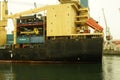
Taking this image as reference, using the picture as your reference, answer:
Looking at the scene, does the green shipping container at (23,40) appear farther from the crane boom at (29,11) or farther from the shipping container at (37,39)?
the crane boom at (29,11)

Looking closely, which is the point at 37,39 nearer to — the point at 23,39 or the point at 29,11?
the point at 23,39

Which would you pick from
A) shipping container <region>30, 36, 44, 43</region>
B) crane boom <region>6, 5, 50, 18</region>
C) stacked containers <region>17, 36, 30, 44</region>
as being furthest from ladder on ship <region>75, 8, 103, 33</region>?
stacked containers <region>17, 36, 30, 44</region>

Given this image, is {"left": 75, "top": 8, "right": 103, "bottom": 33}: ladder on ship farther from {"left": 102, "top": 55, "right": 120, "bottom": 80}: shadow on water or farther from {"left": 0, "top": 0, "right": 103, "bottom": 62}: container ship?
{"left": 102, "top": 55, "right": 120, "bottom": 80}: shadow on water

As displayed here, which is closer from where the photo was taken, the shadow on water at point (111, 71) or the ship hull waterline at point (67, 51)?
the shadow on water at point (111, 71)

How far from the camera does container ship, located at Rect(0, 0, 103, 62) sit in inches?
1446

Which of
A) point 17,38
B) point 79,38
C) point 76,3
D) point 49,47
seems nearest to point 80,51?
point 79,38

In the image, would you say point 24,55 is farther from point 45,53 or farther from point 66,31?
point 66,31

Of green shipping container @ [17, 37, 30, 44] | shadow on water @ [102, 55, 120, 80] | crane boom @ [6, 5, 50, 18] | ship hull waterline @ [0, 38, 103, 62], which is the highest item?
crane boom @ [6, 5, 50, 18]

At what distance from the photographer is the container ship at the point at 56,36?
120ft

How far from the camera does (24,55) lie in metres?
39.8

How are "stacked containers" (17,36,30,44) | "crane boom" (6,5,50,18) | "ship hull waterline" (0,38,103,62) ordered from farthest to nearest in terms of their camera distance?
"stacked containers" (17,36,30,44) < "crane boom" (6,5,50,18) < "ship hull waterline" (0,38,103,62)

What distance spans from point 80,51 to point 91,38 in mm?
2118

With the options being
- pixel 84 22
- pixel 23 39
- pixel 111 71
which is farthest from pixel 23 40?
pixel 111 71

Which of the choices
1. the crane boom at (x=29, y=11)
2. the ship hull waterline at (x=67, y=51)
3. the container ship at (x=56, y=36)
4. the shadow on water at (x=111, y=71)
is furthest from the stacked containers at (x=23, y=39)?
the shadow on water at (x=111, y=71)
